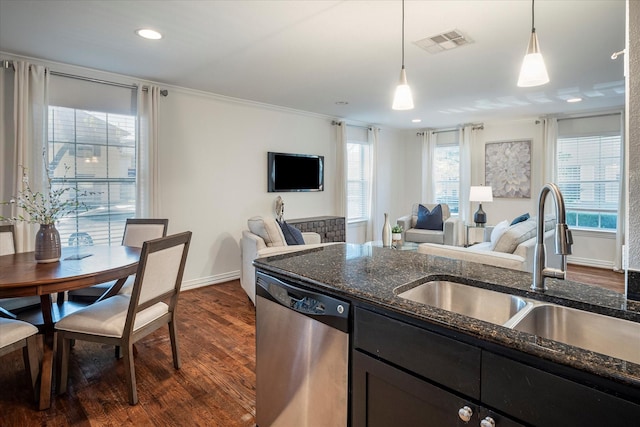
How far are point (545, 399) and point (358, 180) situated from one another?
6.13 meters

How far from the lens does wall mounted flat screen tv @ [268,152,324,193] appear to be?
17.7ft

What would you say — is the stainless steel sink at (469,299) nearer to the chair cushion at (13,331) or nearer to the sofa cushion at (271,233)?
the chair cushion at (13,331)

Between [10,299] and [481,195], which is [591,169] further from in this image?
[10,299]

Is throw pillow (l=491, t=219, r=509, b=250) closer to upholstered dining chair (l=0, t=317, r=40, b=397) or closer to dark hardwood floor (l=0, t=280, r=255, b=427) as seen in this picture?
dark hardwood floor (l=0, t=280, r=255, b=427)

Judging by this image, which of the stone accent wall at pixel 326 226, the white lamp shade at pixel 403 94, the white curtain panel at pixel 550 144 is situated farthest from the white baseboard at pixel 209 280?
the white curtain panel at pixel 550 144

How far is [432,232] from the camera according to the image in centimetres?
601

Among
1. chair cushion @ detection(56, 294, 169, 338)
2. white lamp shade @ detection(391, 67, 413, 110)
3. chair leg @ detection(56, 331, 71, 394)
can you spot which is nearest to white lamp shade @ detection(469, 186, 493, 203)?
white lamp shade @ detection(391, 67, 413, 110)

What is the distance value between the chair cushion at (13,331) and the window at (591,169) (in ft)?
23.1

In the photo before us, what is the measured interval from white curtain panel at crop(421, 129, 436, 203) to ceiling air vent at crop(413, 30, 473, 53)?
449 cm

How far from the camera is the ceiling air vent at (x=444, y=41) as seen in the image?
2771 mm

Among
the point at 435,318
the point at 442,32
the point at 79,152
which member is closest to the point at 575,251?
the point at 442,32

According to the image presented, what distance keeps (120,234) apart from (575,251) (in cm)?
687

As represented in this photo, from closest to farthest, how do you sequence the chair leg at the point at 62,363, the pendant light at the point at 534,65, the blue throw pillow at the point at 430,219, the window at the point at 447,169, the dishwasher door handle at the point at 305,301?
the dishwasher door handle at the point at 305,301 → the pendant light at the point at 534,65 → the chair leg at the point at 62,363 → the blue throw pillow at the point at 430,219 → the window at the point at 447,169

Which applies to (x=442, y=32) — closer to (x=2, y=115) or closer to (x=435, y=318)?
(x=435, y=318)
